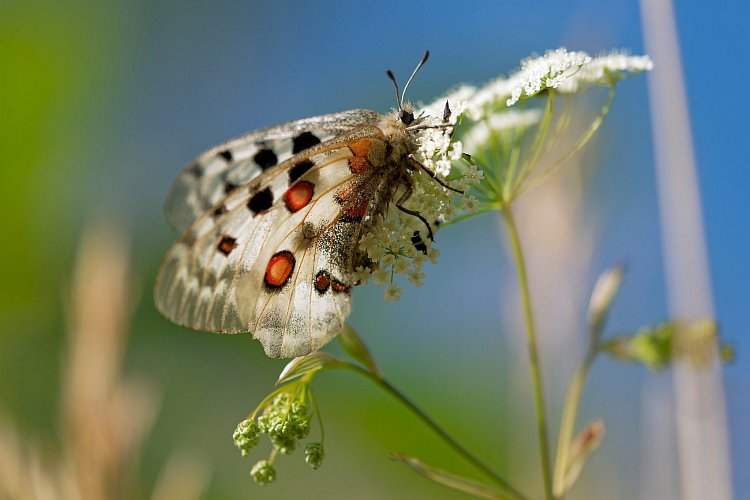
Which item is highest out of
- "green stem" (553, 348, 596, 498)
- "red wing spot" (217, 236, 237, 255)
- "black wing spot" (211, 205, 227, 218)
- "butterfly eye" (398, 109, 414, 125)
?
"butterfly eye" (398, 109, 414, 125)

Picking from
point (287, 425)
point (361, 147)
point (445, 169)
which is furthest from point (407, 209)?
point (287, 425)

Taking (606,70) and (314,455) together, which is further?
(606,70)

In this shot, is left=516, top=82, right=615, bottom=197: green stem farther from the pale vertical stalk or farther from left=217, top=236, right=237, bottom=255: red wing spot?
left=217, top=236, right=237, bottom=255: red wing spot

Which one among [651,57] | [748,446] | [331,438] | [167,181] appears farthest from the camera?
[167,181]

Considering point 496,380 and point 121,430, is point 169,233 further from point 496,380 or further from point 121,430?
point 121,430

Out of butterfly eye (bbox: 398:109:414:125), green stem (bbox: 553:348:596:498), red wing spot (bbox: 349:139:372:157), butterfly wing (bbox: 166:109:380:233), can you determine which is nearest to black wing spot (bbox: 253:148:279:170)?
butterfly wing (bbox: 166:109:380:233)

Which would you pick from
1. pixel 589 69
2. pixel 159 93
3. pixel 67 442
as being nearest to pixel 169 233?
pixel 159 93

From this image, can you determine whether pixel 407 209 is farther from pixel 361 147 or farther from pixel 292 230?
pixel 292 230

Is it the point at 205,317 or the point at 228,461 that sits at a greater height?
the point at 205,317
